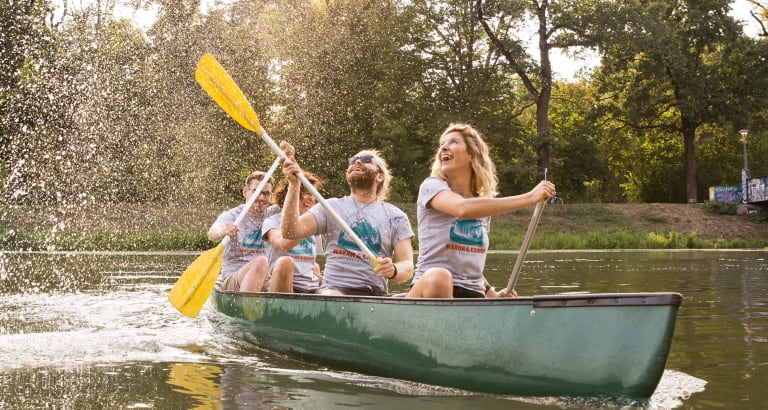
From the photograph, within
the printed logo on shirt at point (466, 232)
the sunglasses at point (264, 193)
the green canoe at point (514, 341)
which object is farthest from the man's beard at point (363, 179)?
the sunglasses at point (264, 193)

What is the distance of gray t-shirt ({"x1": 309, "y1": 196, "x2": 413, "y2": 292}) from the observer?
493cm

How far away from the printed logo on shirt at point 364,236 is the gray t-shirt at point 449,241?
62 centimetres

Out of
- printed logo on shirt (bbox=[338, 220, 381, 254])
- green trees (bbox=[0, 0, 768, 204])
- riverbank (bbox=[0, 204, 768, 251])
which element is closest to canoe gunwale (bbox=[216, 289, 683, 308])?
printed logo on shirt (bbox=[338, 220, 381, 254])

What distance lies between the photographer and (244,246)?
6430 millimetres

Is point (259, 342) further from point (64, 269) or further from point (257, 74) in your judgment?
point (257, 74)

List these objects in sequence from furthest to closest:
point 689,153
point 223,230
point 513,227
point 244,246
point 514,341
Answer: point 689,153
point 513,227
point 244,246
point 223,230
point 514,341

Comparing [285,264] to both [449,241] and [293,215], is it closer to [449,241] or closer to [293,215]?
[293,215]

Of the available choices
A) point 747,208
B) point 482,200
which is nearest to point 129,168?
point 747,208

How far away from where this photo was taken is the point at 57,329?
246 inches

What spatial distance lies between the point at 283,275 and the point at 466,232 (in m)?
1.66

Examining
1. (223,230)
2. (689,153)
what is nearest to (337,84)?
(689,153)

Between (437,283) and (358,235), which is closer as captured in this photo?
(437,283)

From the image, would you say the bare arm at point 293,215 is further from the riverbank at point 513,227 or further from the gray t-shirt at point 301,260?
the riverbank at point 513,227

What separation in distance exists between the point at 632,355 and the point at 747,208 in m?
23.8
